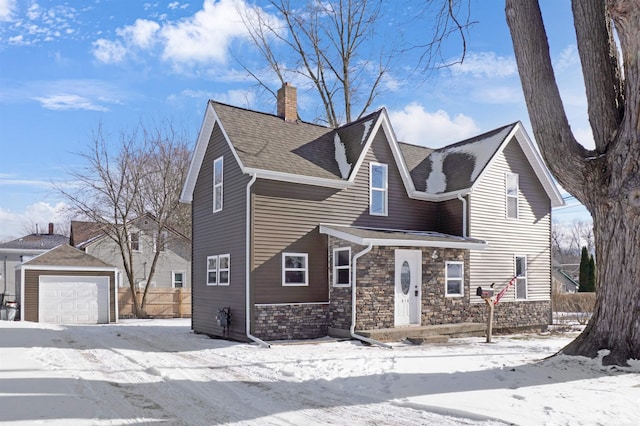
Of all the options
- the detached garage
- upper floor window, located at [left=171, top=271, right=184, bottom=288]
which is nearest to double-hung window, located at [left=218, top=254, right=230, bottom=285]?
the detached garage

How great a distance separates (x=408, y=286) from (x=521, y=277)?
5.84 metres

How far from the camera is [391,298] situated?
1548 cm

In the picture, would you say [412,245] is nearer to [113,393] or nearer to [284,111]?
[284,111]

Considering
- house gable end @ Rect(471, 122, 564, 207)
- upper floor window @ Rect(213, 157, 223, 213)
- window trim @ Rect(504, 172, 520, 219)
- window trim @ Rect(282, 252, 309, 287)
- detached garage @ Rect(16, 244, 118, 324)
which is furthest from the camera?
detached garage @ Rect(16, 244, 118, 324)

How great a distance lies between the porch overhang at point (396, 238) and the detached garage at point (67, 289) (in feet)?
44.1

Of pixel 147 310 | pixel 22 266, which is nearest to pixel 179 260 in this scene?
pixel 147 310

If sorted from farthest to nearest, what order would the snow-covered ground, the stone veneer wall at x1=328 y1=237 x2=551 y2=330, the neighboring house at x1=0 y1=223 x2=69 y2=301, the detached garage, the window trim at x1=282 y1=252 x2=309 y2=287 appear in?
the neighboring house at x1=0 y1=223 x2=69 y2=301, the detached garage, the window trim at x1=282 y1=252 x2=309 y2=287, the stone veneer wall at x1=328 y1=237 x2=551 y2=330, the snow-covered ground

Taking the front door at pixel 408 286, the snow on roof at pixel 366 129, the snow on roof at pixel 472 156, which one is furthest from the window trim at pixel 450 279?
the snow on roof at pixel 366 129

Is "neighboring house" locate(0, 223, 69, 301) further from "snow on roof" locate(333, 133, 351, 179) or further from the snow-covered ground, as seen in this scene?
"snow on roof" locate(333, 133, 351, 179)

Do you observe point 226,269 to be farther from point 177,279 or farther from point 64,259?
point 177,279

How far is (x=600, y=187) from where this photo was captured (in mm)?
9578

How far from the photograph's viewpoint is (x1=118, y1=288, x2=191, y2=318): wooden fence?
27.5 meters

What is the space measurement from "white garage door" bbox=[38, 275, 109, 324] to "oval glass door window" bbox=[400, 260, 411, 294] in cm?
1493

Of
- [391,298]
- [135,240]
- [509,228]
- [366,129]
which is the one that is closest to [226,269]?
[391,298]
